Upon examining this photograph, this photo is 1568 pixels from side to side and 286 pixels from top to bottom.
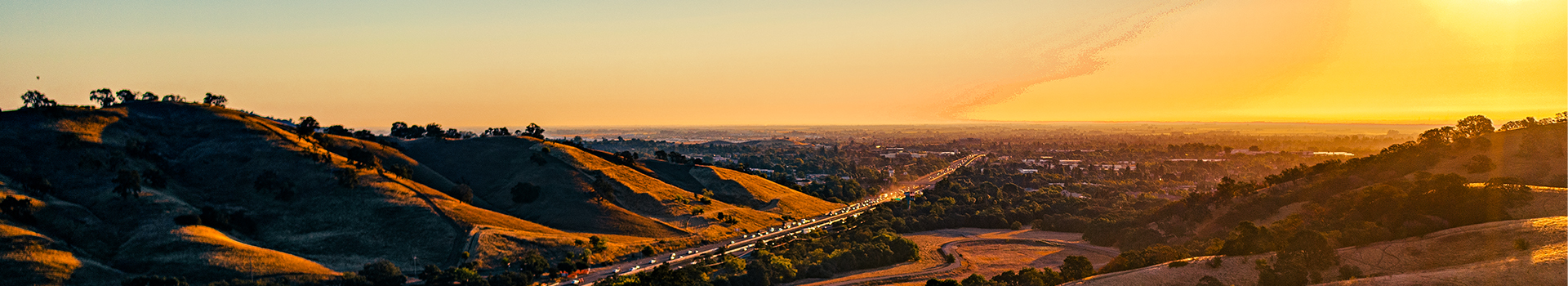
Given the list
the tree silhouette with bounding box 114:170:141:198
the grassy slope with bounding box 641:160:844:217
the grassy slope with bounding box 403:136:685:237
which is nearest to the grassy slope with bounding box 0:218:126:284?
the tree silhouette with bounding box 114:170:141:198

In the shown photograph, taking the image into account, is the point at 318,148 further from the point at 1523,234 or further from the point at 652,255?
the point at 1523,234

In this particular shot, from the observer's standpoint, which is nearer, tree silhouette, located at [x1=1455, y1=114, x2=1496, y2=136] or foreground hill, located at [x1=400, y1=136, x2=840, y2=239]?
tree silhouette, located at [x1=1455, y1=114, x2=1496, y2=136]

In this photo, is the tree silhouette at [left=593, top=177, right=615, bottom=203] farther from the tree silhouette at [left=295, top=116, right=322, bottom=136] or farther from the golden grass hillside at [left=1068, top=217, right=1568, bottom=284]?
the golden grass hillside at [left=1068, top=217, right=1568, bottom=284]

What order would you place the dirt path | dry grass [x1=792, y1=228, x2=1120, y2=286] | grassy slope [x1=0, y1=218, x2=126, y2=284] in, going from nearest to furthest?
grassy slope [x1=0, y1=218, x2=126, y2=284] < dry grass [x1=792, y1=228, x2=1120, y2=286] < the dirt path

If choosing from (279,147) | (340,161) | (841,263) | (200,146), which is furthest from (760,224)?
(200,146)

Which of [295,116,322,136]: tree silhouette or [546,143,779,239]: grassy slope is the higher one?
[295,116,322,136]: tree silhouette

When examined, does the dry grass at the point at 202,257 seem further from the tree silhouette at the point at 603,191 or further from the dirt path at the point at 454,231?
the tree silhouette at the point at 603,191
